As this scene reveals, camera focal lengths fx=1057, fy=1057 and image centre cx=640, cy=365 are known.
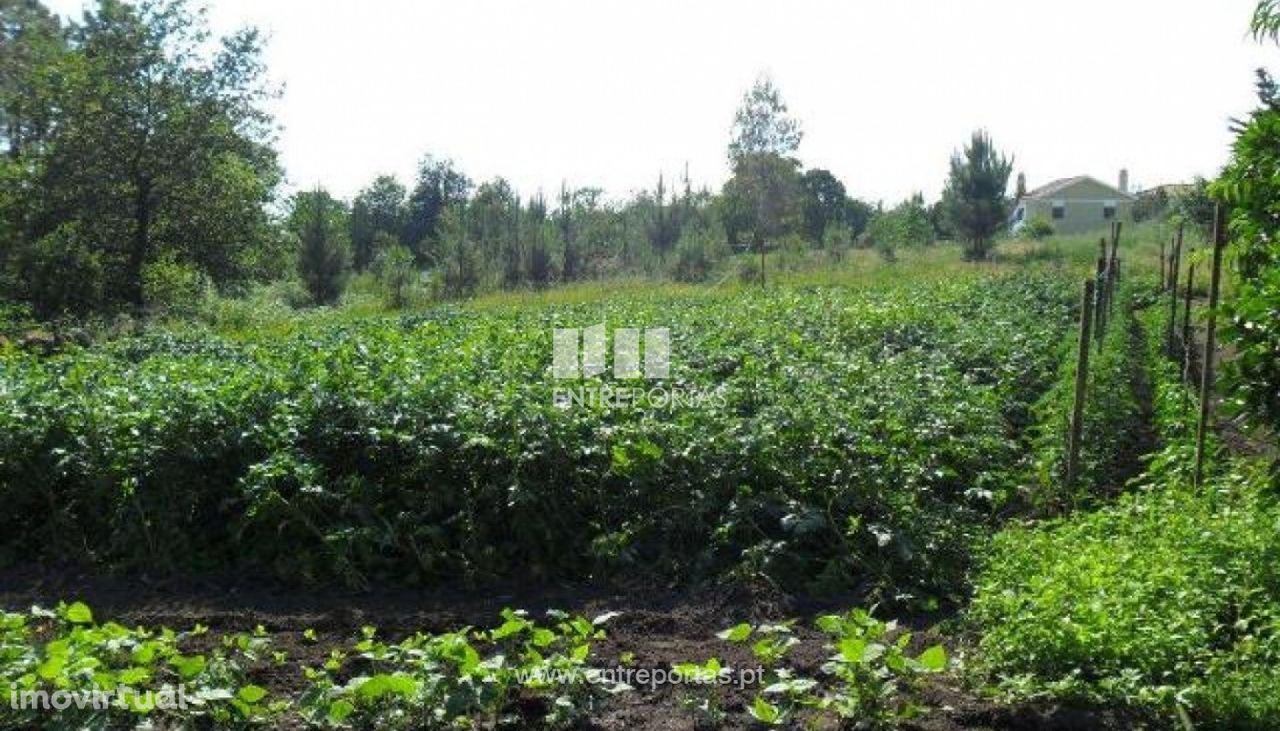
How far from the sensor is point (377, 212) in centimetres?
5647

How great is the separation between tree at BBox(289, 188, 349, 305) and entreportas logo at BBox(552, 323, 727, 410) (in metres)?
24.2

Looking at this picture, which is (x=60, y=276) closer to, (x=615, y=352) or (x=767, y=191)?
(x=615, y=352)

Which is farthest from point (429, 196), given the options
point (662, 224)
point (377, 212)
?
point (662, 224)

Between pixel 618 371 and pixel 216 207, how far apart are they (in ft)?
68.0

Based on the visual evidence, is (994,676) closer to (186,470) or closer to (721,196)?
(186,470)

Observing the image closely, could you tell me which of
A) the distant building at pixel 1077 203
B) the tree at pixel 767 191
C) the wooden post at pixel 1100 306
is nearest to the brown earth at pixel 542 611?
the wooden post at pixel 1100 306

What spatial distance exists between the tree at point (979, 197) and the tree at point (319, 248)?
844 inches

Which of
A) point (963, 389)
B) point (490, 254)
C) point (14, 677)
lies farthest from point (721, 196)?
point (14, 677)

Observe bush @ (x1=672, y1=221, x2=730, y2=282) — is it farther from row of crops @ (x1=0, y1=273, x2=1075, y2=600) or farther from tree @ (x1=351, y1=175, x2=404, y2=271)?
row of crops @ (x1=0, y1=273, x2=1075, y2=600)

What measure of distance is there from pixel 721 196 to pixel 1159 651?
37723 millimetres

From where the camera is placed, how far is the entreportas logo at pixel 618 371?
691 cm

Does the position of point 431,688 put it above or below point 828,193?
below

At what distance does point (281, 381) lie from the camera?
673 cm

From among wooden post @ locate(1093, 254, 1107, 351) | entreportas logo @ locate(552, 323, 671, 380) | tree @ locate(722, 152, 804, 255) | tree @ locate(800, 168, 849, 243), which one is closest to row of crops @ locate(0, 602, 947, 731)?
entreportas logo @ locate(552, 323, 671, 380)
